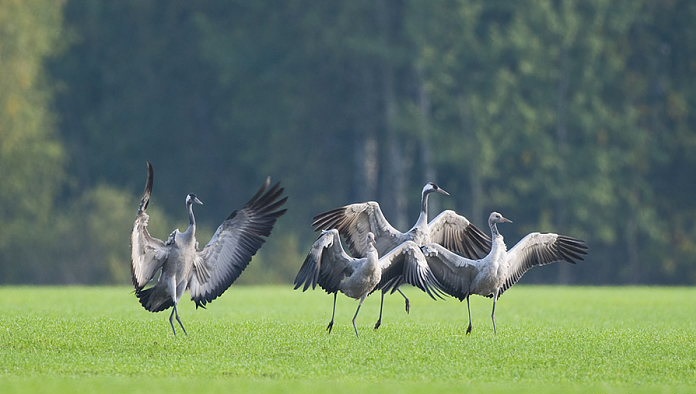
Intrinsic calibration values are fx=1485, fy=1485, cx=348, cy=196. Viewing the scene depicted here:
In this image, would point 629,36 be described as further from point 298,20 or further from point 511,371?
point 511,371

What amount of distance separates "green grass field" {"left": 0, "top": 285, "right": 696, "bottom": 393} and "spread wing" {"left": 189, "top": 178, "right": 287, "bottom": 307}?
646 mm

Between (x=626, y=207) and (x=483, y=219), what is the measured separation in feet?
16.2

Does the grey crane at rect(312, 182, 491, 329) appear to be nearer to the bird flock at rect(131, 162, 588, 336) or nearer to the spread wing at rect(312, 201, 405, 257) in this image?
the spread wing at rect(312, 201, 405, 257)

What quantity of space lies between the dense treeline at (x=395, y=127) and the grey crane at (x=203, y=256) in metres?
25.9

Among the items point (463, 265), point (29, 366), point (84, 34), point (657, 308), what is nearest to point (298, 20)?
point (84, 34)

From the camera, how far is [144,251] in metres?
18.4

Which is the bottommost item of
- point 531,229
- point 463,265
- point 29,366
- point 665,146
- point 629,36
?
point 29,366

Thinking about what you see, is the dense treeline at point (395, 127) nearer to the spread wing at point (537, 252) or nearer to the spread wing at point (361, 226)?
the spread wing at point (361, 226)

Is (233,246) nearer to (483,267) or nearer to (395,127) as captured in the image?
(483,267)

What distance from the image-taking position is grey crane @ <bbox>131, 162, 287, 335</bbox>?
18.6 metres

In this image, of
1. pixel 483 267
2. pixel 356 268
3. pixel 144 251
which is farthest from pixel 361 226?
pixel 144 251

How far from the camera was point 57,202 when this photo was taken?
56.3 metres

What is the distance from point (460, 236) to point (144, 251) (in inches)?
229

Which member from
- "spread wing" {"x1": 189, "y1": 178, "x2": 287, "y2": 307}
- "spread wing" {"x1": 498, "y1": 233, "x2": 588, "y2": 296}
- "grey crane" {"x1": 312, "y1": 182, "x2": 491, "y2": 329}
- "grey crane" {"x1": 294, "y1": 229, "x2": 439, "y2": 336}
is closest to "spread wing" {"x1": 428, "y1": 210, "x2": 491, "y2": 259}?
"grey crane" {"x1": 312, "y1": 182, "x2": 491, "y2": 329}
